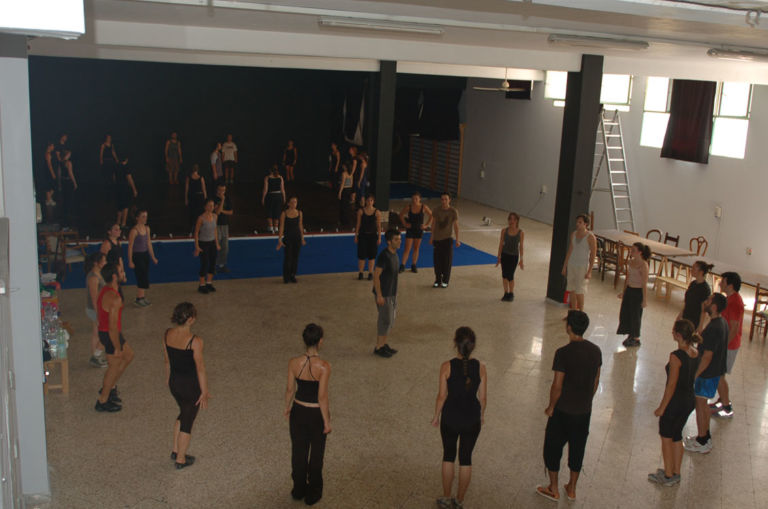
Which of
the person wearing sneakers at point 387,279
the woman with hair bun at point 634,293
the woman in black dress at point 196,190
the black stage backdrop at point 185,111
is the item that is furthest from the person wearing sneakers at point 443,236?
the black stage backdrop at point 185,111

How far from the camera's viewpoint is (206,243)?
10.3m

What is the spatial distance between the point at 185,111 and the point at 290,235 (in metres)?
11.8

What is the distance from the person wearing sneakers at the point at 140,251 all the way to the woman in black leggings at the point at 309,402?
196 inches

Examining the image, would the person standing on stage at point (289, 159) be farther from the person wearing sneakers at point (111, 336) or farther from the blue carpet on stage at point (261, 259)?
the person wearing sneakers at point (111, 336)

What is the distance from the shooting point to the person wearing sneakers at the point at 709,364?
6.12 m

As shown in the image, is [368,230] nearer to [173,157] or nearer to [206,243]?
[206,243]

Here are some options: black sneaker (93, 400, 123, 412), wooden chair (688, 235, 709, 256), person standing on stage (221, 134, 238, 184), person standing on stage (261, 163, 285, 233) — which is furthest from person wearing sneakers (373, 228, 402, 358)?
person standing on stage (221, 134, 238, 184)

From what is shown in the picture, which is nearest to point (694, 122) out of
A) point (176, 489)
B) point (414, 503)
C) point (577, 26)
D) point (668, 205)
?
point (668, 205)

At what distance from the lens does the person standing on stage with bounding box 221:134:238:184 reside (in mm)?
19797

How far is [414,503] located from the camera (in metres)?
5.40

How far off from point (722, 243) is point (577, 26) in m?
7.98

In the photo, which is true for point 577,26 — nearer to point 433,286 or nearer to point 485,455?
point 485,455

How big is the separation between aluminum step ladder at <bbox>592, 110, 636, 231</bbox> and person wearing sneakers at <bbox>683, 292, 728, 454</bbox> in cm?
908

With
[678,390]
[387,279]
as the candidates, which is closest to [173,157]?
[387,279]
